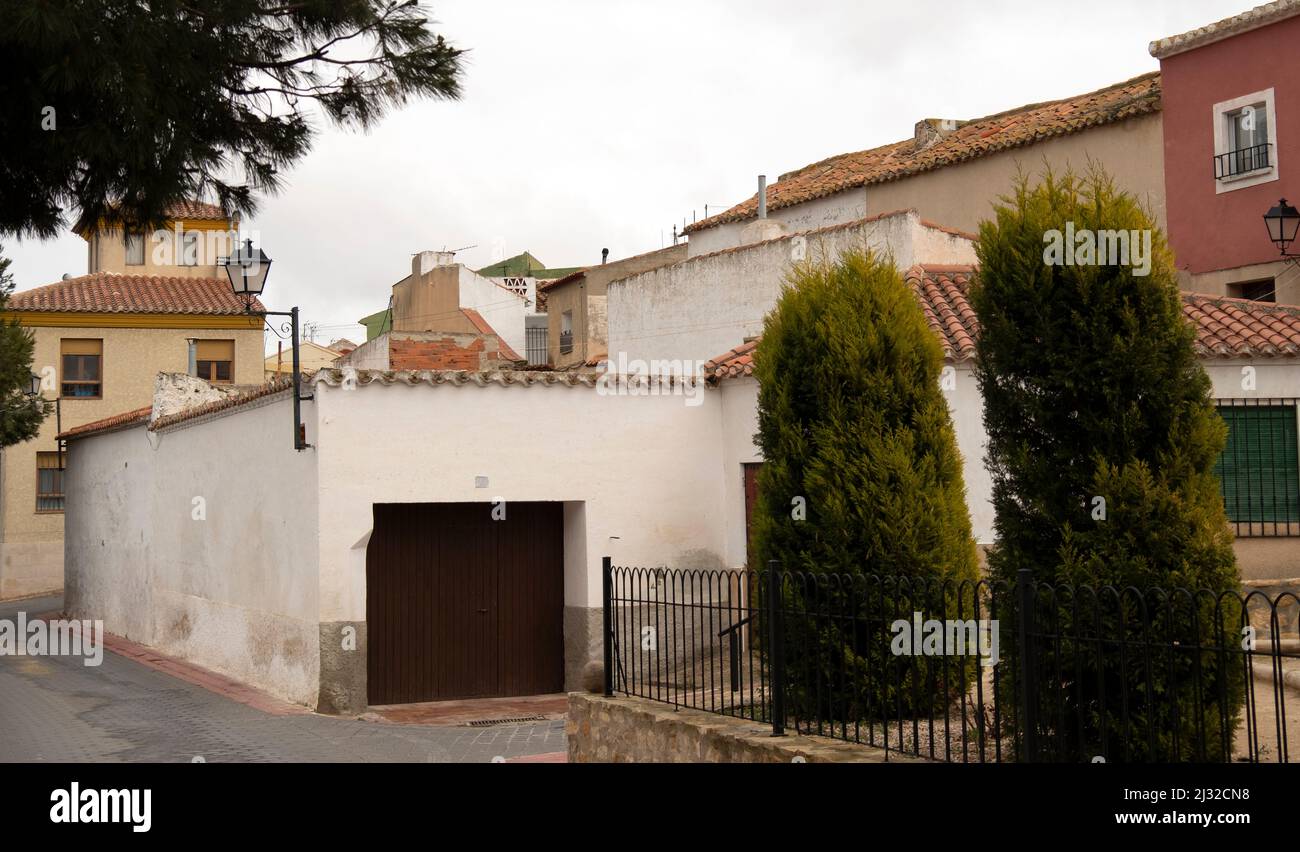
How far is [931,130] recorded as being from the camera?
2619 centimetres

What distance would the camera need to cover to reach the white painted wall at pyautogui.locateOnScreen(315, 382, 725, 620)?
1422 cm

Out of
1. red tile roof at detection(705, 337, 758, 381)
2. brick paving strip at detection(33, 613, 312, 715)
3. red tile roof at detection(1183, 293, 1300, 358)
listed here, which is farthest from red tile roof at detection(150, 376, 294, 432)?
red tile roof at detection(1183, 293, 1300, 358)

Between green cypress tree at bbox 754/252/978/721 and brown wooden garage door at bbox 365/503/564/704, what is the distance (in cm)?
593

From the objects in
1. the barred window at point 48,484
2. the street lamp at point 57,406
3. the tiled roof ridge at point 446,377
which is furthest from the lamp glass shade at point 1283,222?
the barred window at point 48,484

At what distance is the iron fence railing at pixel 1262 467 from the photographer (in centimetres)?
1465

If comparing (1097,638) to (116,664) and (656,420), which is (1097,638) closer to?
(656,420)

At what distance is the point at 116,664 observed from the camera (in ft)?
64.3

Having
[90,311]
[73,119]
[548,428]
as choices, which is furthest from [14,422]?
[73,119]

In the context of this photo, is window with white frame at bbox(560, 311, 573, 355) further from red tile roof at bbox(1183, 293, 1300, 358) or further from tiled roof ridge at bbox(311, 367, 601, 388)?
red tile roof at bbox(1183, 293, 1300, 358)

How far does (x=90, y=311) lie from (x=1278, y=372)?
100 feet

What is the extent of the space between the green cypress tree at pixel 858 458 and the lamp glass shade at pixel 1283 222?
1079cm

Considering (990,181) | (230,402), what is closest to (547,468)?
(230,402)

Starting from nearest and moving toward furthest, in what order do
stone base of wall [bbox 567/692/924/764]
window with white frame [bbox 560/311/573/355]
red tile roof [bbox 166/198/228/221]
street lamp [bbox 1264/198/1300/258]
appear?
stone base of wall [bbox 567/692/924/764], red tile roof [bbox 166/198/228/221], street lamp [bbox 1264/198/1300/258], window with white frame [bbox 560/311/573/355]

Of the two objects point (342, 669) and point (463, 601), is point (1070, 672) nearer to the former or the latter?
point (342, 669)
